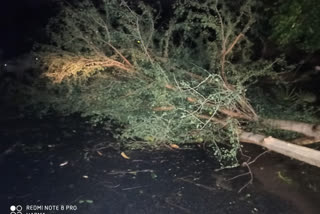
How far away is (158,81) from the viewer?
15.3ft

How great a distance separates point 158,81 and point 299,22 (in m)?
3.14

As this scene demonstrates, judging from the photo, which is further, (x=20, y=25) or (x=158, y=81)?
(x=20, y=25)

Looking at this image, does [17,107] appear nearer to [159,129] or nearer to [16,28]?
[16,28]

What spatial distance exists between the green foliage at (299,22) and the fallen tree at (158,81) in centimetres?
84

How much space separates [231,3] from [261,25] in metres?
1.05

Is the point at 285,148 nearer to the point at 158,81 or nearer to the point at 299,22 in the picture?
the point at 158,81

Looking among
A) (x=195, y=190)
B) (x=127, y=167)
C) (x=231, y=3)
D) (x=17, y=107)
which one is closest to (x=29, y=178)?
(x=127, y=167)

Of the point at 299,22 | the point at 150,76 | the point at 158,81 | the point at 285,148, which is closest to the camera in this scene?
the point at 285,148

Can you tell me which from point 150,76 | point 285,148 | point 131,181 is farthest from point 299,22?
point 131,181

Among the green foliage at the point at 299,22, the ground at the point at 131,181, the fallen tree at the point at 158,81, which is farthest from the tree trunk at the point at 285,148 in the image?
the green foliage at the point at 299,22

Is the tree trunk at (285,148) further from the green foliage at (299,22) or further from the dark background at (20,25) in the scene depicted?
the dark background at (20,25)

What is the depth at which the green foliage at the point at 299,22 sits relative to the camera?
5.39 meters

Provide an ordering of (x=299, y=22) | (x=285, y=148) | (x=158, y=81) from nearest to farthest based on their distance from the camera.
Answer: (x=285, y=148) < (x=158, y=81) < (x=299, y=22)

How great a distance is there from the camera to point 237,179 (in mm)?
3656
